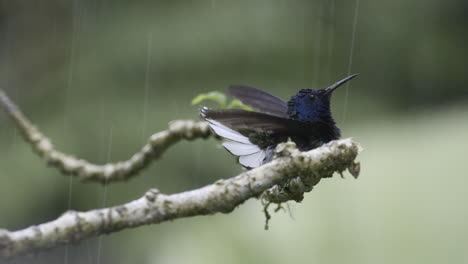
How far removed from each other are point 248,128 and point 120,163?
0.88 m

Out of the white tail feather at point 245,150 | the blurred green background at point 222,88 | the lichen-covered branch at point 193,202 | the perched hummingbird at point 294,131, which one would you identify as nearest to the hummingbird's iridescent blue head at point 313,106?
the perched hummingbird at point 294,131

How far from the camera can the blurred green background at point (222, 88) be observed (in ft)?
10.0

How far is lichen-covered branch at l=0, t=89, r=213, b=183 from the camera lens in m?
1.86

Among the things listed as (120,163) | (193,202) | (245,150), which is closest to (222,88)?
(120,163)

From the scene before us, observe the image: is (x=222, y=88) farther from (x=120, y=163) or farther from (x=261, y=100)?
(x=261, y=100)

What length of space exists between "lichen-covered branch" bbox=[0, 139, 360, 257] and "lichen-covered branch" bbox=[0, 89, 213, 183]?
0.74m

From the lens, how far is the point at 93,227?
1.11m

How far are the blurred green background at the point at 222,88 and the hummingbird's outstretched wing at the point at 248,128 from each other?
152 centimetres

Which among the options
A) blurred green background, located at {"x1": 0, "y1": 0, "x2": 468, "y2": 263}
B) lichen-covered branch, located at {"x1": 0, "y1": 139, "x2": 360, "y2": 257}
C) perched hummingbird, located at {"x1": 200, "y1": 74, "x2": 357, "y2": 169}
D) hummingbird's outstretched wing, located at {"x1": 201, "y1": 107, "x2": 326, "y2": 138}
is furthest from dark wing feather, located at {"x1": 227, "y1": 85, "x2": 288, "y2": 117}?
blurred green background, located at {"x1": 0, "y1": 0, "x2": 468, "y2": 263}

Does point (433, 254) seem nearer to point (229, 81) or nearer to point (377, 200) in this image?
point (377, 200)

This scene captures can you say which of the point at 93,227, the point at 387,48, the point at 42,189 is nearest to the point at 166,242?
the point at 42,189

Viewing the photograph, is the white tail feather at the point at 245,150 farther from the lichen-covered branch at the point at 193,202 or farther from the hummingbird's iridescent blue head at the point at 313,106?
the lichen-covered branch at the point at 193,202

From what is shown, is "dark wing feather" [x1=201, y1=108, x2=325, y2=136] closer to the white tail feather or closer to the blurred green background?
the white tail feather

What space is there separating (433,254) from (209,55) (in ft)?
8.94
